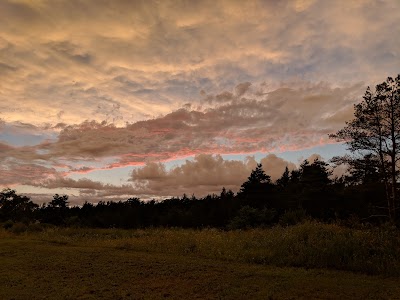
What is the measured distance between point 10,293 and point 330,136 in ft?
86.6

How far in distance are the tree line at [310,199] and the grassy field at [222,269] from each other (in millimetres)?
5677

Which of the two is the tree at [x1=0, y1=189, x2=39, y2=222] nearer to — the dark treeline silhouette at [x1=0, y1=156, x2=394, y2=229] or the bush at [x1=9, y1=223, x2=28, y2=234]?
the dark treeline silhouette at [x1=0, y1=156, x2=394, y2=229]

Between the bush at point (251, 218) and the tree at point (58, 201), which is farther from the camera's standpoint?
the tree at point (58, 201)

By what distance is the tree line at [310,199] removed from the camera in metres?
27.5

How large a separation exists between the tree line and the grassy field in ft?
18.6

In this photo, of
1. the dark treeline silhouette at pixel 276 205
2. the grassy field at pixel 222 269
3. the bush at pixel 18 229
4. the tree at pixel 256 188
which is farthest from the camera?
the tree at pixel 256 188

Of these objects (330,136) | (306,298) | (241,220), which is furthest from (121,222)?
(306,298)

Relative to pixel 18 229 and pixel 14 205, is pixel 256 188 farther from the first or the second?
pixel 14 205

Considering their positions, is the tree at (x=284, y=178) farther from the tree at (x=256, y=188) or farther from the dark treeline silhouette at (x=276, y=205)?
the tree at (x=256, y=188)

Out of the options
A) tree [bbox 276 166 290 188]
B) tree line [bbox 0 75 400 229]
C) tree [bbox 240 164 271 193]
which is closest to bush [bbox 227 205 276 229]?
tree line [bbox 0 75 400 229]

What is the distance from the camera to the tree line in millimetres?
27516

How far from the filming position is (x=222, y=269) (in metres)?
10.9

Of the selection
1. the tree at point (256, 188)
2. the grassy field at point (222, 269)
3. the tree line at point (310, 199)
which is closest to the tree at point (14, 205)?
the tree line at point (310, 199)

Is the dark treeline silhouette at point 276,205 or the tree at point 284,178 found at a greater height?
the tree at point 284,178
